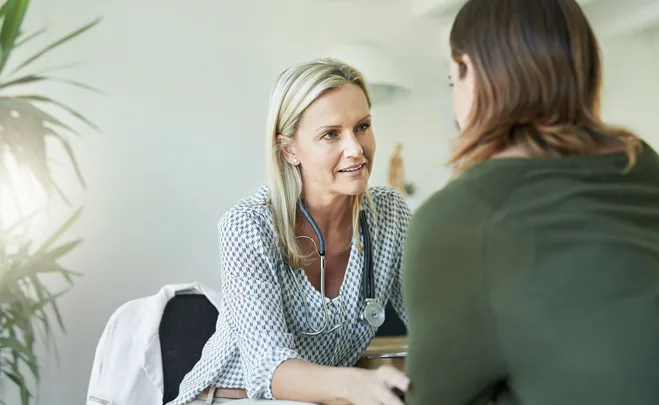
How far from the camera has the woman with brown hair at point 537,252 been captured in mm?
770

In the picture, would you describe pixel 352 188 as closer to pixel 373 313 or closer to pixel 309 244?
pixel 309 244

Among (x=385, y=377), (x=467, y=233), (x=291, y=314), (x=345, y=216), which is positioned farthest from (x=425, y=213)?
(x=345, y=216)

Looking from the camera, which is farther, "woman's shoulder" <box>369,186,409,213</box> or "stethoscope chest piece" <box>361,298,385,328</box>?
"woman's shoulder" <box>369,186,409,213</box>

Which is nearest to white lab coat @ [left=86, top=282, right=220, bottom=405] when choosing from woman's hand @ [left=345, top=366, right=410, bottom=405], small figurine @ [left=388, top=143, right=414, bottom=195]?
woman's hand @ [left=345, top=366, right=410, bottom=405]

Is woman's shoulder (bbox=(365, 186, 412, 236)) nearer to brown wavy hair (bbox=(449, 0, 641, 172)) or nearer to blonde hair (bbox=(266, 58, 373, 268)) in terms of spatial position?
blonde hair (bbox=(266, 58, 373, 268))

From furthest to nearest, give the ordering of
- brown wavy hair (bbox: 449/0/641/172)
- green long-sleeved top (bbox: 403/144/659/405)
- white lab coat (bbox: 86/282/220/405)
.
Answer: white lab coat (bbox: 86/282/220/405), brown wavy hair (bbox: 449/0/641/172), green long-sleeved top (bbox: 403/144/659/405)

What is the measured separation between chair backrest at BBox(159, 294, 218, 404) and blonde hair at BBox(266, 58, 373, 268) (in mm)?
588

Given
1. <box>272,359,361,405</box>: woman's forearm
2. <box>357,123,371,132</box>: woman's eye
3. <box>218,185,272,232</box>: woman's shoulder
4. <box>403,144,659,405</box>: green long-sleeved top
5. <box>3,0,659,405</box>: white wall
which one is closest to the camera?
<box>403,144,659,405</box>: green long-sleeved top

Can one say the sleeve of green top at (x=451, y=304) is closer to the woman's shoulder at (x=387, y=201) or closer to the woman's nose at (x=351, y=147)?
the woman's nose at (x=351, y=147)

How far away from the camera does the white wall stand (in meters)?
2.78

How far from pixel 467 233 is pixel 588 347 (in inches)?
7.0

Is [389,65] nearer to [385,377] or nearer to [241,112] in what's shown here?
[241,112]

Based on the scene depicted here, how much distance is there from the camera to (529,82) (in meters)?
0.91

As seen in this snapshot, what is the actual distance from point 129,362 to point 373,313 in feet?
2.51
